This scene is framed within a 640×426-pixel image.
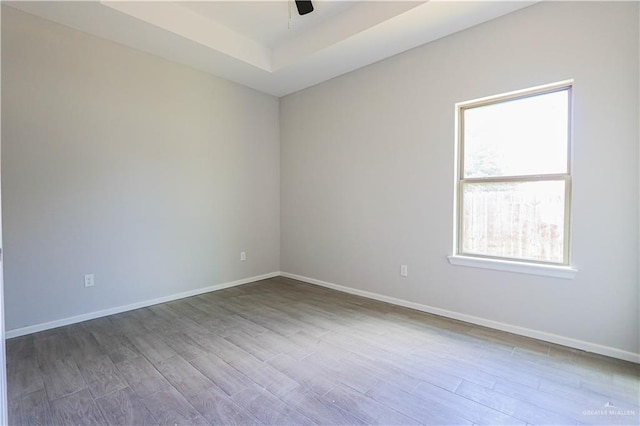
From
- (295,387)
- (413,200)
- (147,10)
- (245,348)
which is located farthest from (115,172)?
(413,200)

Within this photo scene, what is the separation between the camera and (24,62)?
2.71 m

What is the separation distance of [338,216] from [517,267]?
2.15 m

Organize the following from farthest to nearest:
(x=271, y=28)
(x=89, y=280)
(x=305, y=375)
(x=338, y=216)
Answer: (x=338, y=216)
(x=271, y=28)
(x=89, y=280)
(x=305, y=375)

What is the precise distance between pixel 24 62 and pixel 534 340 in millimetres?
5104

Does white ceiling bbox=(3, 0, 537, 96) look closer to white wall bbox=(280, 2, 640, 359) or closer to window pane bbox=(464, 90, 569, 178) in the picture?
white wall bbox=(280, 2, 640, 359)

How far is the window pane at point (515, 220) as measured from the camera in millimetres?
2607

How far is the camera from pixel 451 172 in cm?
310

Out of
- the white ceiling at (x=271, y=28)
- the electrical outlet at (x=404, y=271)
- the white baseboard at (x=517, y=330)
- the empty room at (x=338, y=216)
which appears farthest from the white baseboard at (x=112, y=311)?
the white ceiling at (x=271, y=28)

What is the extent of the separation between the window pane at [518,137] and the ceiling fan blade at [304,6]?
184 cm

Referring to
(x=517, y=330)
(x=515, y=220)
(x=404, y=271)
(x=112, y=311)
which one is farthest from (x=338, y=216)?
(x=112, y=311)

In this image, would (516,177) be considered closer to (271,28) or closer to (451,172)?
(451,172)

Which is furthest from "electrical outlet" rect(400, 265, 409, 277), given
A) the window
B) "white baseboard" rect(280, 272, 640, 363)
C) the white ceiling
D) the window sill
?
the white ceiling

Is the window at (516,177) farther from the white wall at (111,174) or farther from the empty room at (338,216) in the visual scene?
the white wall at (111,174)

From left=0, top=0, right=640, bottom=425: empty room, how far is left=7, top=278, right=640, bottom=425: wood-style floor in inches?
0.7
